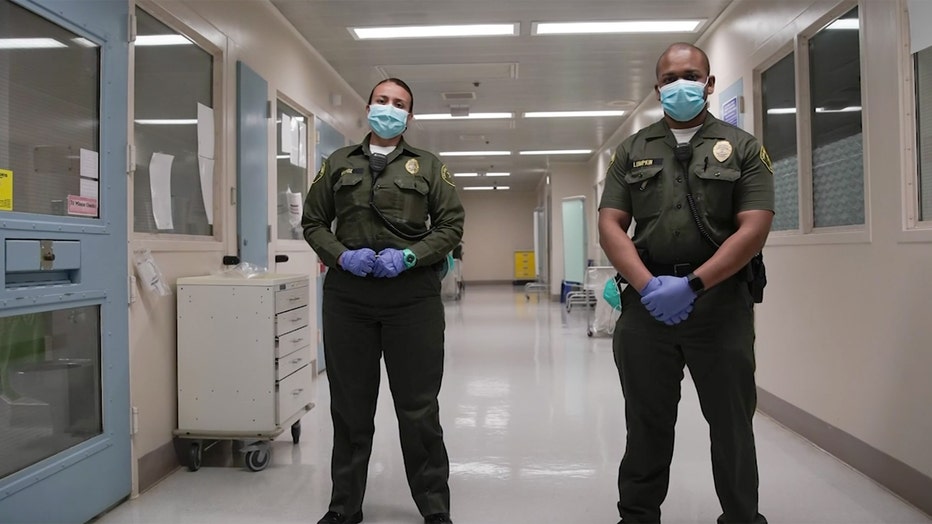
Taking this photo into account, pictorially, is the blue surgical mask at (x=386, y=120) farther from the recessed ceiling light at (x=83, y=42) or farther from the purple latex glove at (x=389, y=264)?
the recessed ceiling light at (x=83, y=42)

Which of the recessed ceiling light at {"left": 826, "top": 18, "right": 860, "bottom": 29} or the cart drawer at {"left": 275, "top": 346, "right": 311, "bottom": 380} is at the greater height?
the recessed ceiling light at {"left": 826, "top": 18, "right": 860, "bottom": 29}

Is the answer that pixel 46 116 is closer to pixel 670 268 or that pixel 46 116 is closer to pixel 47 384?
pixel 47 384

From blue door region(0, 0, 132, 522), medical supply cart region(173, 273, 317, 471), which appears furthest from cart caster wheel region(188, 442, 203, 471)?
blue door region(0, 0, 132, 522)

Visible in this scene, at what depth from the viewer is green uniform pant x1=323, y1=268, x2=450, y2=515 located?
212 centimetres

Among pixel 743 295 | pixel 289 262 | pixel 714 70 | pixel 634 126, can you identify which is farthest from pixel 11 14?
pixel 634 126

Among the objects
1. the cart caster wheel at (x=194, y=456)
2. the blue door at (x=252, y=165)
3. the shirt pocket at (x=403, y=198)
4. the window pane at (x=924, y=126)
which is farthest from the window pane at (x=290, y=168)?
the window pane at (x=924, y=126)

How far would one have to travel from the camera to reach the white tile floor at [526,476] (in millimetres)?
2357

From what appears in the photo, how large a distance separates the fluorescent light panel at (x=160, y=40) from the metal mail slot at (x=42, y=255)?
1.12 m

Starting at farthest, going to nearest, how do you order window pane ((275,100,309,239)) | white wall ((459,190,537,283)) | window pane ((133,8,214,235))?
white wall ((459,190,537,283))
window pane ((275,100,309,239))
window pane ((133,8,214,235))

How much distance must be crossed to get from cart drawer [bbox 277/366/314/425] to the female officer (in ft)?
2.72

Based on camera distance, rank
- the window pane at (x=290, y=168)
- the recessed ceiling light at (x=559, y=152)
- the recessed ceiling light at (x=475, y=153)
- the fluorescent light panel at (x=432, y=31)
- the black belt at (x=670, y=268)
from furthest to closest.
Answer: the recessed ceiling light at (x=475, y=153) → the recessed ceiling light at (x=559, y=152) → the fluorescent light panel at (x=432, y=31) → the window pane at (x=290, y=168) → the black belt at (x=670, y=268)

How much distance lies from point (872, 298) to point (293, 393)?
8.82 feet

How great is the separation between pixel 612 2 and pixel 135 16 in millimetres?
2964

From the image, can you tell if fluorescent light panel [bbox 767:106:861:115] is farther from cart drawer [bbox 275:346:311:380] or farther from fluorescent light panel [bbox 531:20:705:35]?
cart drawer [bbox 275:346:311:380]
